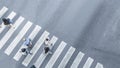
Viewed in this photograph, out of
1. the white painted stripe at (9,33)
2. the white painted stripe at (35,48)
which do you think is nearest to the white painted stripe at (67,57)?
the white painted stripe at (35,48)

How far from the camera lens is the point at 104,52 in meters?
28.5

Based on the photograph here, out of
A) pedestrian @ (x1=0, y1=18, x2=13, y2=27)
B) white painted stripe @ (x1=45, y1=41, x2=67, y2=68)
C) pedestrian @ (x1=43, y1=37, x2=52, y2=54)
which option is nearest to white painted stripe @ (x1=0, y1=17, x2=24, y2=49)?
pedestrian @ (x1=0, y1=18, x2=13, y2=27)

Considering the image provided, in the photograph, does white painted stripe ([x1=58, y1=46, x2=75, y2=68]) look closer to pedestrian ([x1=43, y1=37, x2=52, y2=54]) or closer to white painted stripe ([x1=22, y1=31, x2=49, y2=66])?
pedestrian ([x1=43, y1=37, x2=52, y2=54])

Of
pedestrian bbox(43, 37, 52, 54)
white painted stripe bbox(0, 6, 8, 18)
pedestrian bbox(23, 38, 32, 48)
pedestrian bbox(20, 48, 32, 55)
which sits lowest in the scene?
pedestrian bbox(20, 48, 32, 55)

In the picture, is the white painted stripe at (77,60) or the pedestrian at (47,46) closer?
the white painted stripe at (77,60)

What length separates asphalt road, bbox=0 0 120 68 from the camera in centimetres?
2867

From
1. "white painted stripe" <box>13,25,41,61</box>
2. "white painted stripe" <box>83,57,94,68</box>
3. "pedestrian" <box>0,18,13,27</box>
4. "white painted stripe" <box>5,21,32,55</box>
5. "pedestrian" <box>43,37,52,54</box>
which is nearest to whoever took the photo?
"white painted stripe" <box>83,57,94,68</box>

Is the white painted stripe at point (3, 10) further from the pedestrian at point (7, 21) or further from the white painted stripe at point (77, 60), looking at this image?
the white painted stripe at point (77, 60)

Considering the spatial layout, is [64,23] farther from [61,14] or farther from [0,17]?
[0,17]

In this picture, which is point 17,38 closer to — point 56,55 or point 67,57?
point 56,55

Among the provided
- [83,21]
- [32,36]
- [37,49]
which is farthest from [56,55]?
[83,21]

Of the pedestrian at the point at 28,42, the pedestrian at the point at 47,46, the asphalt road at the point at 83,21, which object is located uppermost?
the asphalt road at the point at 83,21

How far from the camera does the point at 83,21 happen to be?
30.9 metres

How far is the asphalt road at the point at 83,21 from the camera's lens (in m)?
28.7
